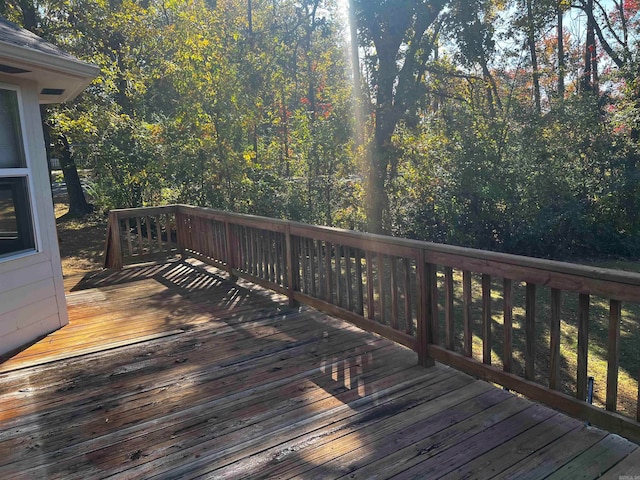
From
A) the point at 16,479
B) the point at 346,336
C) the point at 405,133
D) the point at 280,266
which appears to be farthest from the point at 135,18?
the point at 16,479

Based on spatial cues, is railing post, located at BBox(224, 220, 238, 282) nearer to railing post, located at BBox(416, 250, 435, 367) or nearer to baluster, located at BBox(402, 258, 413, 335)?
baluster, located at BBox(402, 258, 413, 335)

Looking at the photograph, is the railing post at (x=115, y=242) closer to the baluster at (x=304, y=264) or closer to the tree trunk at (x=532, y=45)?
the baluster at (x=304, y=264)

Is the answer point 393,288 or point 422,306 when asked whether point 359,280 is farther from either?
point 422,306

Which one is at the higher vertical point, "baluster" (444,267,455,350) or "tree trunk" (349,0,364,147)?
"tree trunk" (349,0,364,147)

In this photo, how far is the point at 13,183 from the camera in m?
3.87

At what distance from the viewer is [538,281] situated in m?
2.43

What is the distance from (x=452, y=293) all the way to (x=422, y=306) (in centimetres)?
22

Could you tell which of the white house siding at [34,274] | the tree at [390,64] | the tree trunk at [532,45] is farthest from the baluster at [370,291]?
the tree trunk at [532,45]

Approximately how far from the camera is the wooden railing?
226 centimetres

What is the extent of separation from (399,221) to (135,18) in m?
7.25

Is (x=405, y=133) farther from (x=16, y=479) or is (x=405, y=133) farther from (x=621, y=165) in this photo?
(x=16, y=479)

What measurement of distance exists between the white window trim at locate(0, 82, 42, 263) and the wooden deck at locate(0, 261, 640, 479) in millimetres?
786

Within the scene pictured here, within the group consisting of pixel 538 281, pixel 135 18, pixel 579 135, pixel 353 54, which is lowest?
pixel 538 281

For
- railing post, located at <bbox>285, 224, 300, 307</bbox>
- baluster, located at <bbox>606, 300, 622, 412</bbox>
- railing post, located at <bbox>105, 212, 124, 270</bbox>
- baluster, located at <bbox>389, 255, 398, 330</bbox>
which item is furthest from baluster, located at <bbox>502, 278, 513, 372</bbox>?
railing post, located at <bbox>105, 212, 124, 270</bbox>
